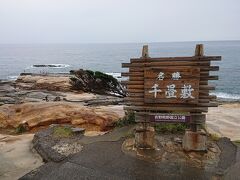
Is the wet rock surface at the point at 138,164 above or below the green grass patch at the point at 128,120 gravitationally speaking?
below

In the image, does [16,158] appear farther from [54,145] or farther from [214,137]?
[214,137]

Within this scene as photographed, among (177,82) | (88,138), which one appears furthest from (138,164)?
(88,138)

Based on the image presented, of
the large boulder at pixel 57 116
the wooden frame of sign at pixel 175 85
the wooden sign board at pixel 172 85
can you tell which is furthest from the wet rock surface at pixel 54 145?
the wooden sign board at pixel 172 85

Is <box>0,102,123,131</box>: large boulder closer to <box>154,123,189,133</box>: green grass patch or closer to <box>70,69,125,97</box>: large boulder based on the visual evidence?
<box>154,123,189,133</box>: green grass patch

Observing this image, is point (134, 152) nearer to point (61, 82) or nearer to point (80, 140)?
point (80, 140)

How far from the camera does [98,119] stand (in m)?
13.2

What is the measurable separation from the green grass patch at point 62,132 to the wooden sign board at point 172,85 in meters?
3.60

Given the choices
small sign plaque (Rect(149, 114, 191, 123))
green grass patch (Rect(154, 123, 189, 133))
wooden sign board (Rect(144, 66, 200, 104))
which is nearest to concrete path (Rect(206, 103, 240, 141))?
green grass patch (Rect(154, 123, 189, 133))

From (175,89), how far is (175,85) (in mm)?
110

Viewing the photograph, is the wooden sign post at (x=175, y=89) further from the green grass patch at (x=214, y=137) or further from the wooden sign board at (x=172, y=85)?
the green grass patch at (x=214, y=137)

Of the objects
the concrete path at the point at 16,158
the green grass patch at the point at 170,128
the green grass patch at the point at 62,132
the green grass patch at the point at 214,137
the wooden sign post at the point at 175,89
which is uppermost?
the wooden sign post at the point at 175,89

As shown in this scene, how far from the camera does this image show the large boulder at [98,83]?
24.1 m

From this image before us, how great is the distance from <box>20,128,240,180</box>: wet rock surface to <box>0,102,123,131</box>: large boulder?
133 inches

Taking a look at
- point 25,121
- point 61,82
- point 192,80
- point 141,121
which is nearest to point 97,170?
point 141,121
